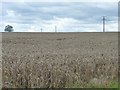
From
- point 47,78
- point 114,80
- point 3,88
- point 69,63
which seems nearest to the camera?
point 3,88

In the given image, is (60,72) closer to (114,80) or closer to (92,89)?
(92,89)

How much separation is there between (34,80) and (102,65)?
352 cm

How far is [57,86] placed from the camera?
9.12 metres

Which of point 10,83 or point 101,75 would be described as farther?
point 101,75

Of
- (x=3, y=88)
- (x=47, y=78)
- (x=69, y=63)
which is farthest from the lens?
(x=69, y=63)

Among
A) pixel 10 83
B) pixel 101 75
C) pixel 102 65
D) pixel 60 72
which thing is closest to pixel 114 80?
pixel 101 75

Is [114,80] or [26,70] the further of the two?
[114,80]

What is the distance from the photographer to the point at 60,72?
953 centimetres

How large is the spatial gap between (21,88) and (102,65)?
3.82m

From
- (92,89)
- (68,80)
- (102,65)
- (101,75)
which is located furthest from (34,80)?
(102,65)

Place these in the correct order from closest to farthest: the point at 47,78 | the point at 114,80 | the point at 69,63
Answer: the point at 47,78
the point at 114,80
the point at 69,63

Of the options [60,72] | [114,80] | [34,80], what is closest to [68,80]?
[60,72]

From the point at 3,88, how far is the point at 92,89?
2.66 m

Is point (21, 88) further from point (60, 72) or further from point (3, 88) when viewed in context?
point (60, 72)
